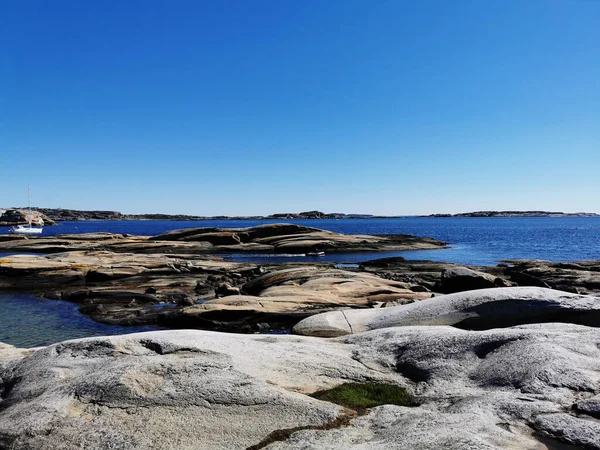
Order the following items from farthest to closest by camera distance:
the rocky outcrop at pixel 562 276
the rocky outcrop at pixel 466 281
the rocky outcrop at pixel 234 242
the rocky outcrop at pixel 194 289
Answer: the rocky outcrop at pixel 234 242 < the rocky outcrop at pixel 562 276 < the rocky outcrop at pixel 466 281 < the rocky outcrop at pixel 194 289

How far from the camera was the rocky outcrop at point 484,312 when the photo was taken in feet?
54.0

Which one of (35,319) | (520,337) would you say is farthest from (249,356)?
(35,319)

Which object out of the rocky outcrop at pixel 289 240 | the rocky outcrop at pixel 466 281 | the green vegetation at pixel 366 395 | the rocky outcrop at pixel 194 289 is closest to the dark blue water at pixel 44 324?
the rocky outcrop at pixel 194 289

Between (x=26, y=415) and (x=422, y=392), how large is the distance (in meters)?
8.41

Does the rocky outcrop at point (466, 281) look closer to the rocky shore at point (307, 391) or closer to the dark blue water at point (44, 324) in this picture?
the rocky shore at point (307, 391)

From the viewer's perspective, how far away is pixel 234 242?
80.4 m

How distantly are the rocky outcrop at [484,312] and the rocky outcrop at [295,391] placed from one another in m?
3.58

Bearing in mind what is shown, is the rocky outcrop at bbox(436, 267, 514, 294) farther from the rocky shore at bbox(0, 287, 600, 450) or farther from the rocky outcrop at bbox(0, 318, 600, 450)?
the rocky outcrop at bbox(0, 318, 600, 450)

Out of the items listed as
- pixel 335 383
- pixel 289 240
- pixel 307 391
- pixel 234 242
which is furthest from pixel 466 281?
pixel 234 242

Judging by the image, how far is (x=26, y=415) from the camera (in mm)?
9164

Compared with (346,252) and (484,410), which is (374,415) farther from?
(346,252)

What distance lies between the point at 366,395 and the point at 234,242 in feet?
234

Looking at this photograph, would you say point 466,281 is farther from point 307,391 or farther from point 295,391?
point 295,391

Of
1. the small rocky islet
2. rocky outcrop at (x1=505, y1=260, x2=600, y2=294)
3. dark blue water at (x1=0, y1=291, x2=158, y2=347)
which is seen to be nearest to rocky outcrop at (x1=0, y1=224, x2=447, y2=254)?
rocky outcrop at (x1=505, y1=260, x2=600, y2=294)
